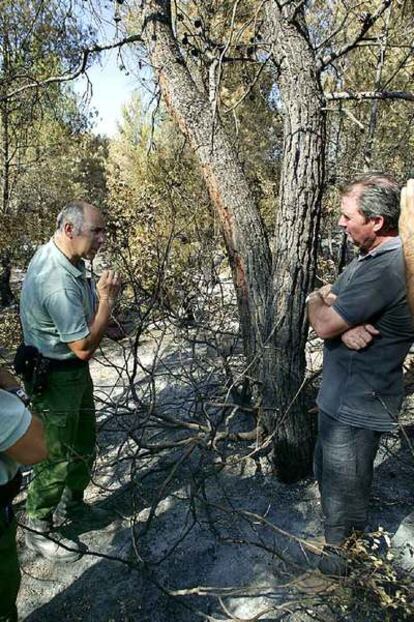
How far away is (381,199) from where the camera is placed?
6.02 feet

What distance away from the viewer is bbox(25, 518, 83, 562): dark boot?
2.49 meters

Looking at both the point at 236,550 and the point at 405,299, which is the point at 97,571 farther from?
the point at 405,299

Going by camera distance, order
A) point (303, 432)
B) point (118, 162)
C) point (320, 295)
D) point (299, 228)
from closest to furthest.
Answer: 1. point (320, 295)
2. point (299, 228)
3. point (303, 432)
4. point (118, 162)

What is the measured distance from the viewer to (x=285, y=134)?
253 centimetres

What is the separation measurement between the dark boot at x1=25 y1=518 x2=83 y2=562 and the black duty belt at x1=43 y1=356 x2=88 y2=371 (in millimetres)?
864

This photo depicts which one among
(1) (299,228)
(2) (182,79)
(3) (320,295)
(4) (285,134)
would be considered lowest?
(3) (320,295)

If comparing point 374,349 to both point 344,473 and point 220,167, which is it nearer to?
point 344,473

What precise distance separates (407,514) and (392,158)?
719cm

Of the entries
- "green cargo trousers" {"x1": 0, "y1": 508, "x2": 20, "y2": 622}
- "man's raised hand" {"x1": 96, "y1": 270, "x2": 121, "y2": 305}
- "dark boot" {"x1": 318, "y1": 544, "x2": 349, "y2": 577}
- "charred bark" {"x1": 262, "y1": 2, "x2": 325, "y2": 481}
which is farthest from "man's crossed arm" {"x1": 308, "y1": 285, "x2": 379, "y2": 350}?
"green cargo trousers" {"x1": 0, "y1": 508, "x2": 20, "y2": 622}

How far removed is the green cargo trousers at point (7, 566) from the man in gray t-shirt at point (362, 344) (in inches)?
52.1

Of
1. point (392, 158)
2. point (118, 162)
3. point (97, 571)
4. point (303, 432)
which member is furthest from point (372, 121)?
point (118, 162)

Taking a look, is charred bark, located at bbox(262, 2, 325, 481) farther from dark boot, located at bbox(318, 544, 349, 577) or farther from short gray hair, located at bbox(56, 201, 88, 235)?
short gray hair, located at bbox(56, 201, 88, 235)

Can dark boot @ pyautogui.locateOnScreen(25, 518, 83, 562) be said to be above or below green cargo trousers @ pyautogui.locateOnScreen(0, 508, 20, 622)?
below

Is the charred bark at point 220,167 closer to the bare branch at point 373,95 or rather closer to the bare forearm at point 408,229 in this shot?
the bare branch at point 373,95
